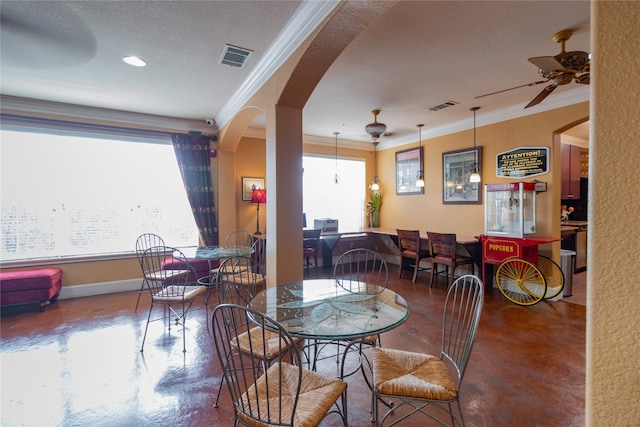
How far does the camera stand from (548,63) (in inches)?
94.0

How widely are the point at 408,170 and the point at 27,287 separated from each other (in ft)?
20.5

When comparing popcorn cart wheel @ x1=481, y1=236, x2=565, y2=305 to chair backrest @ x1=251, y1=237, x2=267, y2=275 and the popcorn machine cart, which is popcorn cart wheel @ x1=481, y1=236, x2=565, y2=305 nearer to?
the popcorn machine cart

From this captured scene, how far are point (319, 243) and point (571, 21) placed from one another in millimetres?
4760

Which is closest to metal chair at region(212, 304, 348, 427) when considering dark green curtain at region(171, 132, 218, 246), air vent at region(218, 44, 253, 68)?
air vent at region(218, 44, 253, 68)

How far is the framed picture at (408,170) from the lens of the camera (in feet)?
19.6

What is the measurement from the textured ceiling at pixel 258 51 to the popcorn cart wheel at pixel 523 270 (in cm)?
191

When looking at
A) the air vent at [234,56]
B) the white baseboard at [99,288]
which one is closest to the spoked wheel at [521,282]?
the air vent at [234,56]

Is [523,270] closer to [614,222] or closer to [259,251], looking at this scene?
[259,251]

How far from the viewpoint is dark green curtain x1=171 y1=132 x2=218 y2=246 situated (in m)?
4.97

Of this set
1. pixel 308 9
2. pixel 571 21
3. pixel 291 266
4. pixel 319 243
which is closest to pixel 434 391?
pixel 291 266

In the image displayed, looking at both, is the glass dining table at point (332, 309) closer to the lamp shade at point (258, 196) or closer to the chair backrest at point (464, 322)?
the chair backrest at point (464, 322)

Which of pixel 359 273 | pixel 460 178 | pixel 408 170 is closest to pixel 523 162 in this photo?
pixel 460 178

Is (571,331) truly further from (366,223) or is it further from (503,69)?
(366,223)

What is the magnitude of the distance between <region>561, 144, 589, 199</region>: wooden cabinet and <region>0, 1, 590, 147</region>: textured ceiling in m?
2.20
